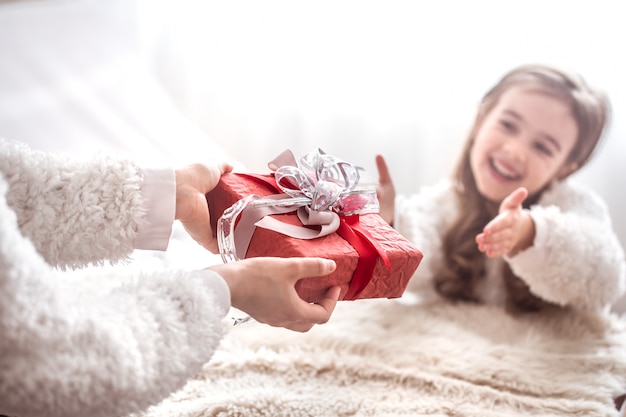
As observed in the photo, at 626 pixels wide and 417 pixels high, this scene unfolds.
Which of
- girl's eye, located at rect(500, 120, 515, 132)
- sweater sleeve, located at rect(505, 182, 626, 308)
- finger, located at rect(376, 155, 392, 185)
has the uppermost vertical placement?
girl's eye, located at rect(500, 120, 515, 132)

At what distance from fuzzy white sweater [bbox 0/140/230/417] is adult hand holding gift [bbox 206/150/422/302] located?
98mm

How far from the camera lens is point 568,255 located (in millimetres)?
1129

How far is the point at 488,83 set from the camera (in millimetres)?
1524

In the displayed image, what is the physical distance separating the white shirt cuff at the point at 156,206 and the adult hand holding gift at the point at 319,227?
2.4 inches

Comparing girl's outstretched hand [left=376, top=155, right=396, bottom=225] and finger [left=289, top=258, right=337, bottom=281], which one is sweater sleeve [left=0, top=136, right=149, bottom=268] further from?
girl's outstretched hand [left=376, top=155, right=396, bottom=225]

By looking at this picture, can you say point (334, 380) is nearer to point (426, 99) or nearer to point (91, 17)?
point (426, 99)

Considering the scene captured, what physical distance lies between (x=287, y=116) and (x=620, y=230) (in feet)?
2.85

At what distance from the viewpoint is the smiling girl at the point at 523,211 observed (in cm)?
113

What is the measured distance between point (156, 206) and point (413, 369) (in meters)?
0.48

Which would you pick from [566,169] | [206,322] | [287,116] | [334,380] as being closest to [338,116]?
[287,116]

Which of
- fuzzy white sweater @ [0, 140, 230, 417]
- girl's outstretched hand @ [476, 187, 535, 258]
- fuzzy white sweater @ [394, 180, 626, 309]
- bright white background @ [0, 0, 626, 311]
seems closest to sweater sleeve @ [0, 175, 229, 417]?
fuzzy white sweater @ [0, 140, 230, 417]

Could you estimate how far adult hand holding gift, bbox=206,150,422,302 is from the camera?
2.23 feet

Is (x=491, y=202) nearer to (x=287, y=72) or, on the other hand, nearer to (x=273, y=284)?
(x=287, y=72)

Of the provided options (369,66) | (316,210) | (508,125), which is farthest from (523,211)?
(369,66)
